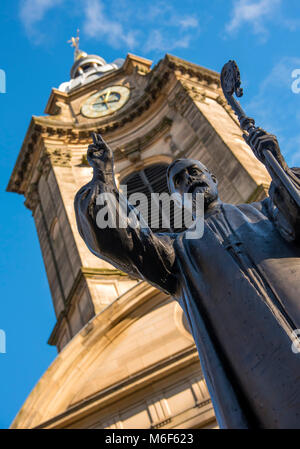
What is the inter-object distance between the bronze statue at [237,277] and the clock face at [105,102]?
23.4 m

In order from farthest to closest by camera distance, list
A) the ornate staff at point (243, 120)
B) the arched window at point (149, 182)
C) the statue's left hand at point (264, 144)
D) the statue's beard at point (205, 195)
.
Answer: the arched window at point (149, 182) → the statue's beard at point (205, 195) → the statue's left hand at point (264, 144) → the ornate staff at point (243, 120)

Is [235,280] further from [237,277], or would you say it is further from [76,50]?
[76,50]

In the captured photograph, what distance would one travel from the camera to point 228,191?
17.2 m

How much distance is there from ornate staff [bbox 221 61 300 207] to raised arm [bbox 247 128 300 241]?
20mm

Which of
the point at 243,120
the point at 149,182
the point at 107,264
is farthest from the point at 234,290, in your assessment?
the point at 149,182

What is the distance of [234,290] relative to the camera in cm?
281

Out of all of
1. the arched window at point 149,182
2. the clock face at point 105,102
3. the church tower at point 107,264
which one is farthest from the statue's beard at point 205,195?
the clock face at point 105,102

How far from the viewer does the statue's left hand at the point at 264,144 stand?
3028 millimetres

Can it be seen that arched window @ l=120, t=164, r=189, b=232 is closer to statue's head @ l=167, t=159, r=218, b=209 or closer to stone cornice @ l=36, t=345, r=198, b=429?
stone cornice @ l=36, t=345, r=198, b=429

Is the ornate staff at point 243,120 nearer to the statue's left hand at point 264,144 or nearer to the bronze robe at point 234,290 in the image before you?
the statue's left hand at point 264,144

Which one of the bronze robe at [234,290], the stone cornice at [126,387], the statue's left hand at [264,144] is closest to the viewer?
the bronze robe at [234,290]

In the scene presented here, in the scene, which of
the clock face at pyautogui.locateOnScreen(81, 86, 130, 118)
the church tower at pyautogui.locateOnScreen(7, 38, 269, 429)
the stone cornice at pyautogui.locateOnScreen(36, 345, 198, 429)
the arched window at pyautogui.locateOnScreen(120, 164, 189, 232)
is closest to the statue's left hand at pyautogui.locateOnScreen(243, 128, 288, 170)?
the church tower at pyautogui.locateOnScreen(7, 38, 269, 429)

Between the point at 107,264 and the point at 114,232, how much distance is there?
596 inches

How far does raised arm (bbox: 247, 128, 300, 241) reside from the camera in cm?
289
